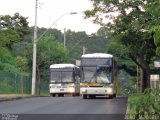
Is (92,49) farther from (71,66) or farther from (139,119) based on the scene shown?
(139,119)

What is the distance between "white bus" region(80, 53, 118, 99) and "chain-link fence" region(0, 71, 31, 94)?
11682 mm

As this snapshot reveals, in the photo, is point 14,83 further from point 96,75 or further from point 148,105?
point 148,105

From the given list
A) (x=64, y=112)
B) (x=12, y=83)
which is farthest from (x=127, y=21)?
(x=12, y=83)

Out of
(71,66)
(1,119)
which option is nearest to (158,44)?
(1,119)

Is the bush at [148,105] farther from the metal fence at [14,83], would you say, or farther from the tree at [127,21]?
the metal fence at [14,83]

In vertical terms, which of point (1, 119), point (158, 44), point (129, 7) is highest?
point (129, 7)

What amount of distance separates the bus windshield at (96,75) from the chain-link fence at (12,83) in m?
11.8

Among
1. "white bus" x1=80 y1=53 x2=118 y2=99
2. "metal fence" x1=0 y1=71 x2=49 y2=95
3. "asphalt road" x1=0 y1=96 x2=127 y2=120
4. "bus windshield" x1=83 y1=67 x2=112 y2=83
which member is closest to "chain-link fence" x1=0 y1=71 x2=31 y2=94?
"metal fence" x1=0 y1=71 x2=49 y2=95

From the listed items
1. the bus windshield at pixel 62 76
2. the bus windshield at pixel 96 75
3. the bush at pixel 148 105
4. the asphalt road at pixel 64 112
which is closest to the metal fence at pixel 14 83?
the bus windshield at pixel 62 76

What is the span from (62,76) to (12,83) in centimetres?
499

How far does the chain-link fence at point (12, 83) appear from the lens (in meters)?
50.2

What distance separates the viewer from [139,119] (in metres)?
7.95

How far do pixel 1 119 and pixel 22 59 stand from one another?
52086 millimetres

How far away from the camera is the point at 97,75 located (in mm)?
40219
